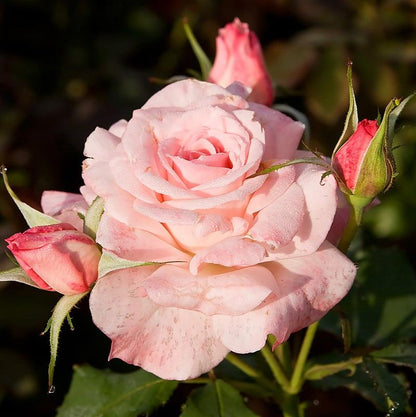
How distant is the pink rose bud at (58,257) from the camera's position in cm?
73

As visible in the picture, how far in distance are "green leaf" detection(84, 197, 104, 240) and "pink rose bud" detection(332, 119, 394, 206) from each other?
0.80ft

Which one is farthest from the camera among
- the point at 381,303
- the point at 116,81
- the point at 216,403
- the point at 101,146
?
the point at 116,81

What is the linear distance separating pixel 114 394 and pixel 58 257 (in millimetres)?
294

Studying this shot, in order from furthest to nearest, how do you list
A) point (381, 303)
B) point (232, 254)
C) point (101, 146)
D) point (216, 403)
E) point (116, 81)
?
point (116, 81), point (381, 303), point (216, 403), point (101, 146), point (232, 254)

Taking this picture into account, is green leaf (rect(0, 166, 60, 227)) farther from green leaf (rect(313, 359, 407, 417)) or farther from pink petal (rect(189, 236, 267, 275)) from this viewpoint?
green leaf (rect(313, 359, 407, 417))

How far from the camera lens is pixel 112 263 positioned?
2.41 feet

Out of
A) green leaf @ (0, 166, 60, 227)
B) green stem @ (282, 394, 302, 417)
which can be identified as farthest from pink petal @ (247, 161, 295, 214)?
green stem @ (282, 394, 302, 417)

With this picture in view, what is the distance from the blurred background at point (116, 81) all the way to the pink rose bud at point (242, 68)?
0.76 ft

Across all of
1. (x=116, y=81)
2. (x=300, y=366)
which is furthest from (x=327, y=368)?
(x=116, y=81)

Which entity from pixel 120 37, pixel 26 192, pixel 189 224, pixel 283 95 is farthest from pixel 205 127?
pixel 120 37

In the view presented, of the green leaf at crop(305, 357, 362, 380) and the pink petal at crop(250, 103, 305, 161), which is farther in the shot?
the green leaf at crop(305, 357, 362, 380)

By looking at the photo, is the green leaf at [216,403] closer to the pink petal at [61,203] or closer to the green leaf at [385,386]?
the green leaf at [385,386]

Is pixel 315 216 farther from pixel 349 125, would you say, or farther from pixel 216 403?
pixel 216 403

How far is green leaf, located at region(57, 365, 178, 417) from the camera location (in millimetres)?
934
